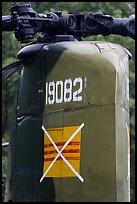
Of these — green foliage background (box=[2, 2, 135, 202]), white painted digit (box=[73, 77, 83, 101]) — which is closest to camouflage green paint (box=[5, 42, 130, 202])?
white painted digit (box=[73, 77, 83, 101])

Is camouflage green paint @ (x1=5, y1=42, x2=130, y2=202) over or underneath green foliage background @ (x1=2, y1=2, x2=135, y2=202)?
underneath

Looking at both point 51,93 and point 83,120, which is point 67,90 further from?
point 83,120

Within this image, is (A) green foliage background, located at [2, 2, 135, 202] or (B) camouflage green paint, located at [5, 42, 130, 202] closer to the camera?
(B) camouflage green paint, located at [5, 42, 130, 202]

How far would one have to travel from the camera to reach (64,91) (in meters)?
5.44

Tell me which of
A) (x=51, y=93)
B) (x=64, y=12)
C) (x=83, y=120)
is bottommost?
(x=83, y=120)

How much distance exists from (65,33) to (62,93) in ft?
1.95

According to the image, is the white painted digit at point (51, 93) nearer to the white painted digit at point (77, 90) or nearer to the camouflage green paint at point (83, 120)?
the camouflage green paint at point (83, 120)

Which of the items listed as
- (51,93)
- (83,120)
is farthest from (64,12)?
(83,120)

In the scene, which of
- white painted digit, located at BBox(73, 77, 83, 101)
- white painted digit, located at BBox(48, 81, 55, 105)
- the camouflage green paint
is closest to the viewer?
the camouflage green paint

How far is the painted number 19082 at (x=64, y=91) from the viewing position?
5379 millimetres

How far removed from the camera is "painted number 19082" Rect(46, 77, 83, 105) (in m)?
5.38

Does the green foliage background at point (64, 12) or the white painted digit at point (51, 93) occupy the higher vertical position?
the green foliage background at point (64, 12)

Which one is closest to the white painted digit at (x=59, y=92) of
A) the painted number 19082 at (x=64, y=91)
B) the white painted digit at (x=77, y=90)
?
the painted number 19082 at (x=64, y=91)

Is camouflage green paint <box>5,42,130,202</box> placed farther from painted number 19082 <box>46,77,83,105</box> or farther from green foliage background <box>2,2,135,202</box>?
green foliage background <box>2,2,135,202</box>
